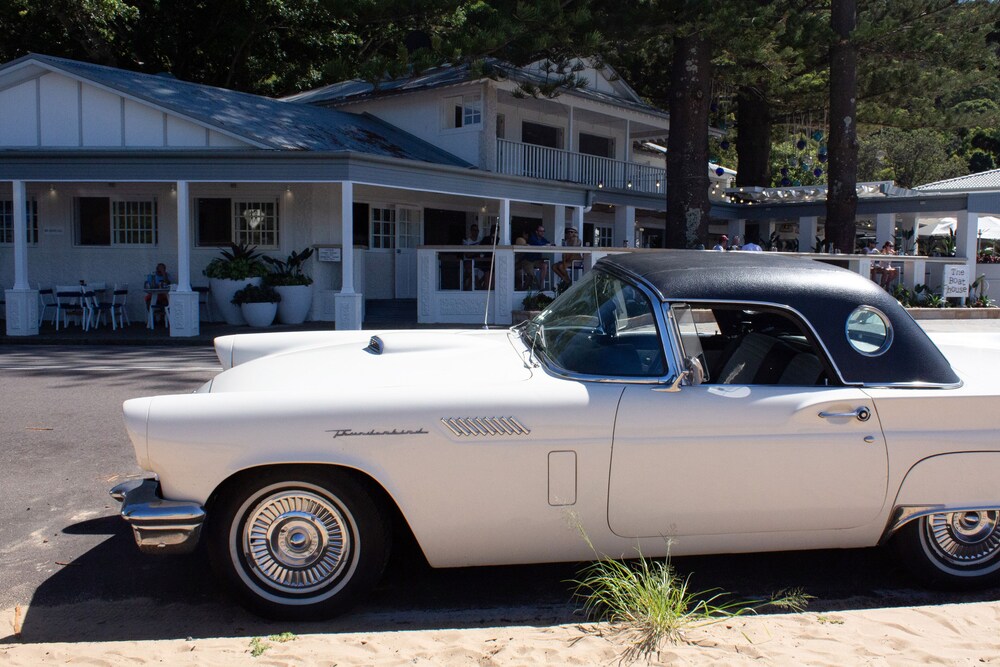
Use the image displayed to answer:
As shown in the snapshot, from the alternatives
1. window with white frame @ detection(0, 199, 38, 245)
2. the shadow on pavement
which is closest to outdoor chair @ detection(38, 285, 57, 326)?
window with white frame @ detection(0, 199, 38, 245)

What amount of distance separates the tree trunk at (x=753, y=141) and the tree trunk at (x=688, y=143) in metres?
10.5

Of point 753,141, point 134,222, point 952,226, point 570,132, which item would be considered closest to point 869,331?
point 134,222

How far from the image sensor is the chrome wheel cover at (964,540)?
12.2 ft

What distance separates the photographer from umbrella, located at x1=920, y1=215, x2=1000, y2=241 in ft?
88.4

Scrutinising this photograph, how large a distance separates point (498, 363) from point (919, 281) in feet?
61.0

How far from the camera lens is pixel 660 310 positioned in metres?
3.66

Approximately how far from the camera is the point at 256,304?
16250 mm

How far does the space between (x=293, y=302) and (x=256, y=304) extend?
82 centimetres

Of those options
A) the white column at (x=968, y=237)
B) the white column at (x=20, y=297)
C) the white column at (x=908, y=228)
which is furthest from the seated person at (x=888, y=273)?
the white column at (x=20, y=297)

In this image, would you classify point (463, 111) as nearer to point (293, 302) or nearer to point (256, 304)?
point (293, 302)

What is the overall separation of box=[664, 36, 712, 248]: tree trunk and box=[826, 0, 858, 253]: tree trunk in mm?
3967

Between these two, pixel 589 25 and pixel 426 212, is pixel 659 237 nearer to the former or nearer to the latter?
pixel 426 212

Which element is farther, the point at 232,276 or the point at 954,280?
the point at 954,280

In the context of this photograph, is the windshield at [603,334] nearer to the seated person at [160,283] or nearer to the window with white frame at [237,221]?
the seated person at [160,283]
